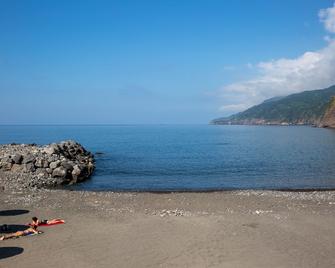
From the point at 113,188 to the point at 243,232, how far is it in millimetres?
20492

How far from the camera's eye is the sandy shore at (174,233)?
15.2m

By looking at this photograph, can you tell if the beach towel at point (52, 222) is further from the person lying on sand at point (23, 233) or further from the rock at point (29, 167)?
the rock at point (29, 167)

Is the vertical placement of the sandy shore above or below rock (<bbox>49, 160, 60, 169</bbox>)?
below

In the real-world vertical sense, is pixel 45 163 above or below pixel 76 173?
above

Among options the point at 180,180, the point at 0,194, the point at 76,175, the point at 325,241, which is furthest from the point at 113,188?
the point at 325,241

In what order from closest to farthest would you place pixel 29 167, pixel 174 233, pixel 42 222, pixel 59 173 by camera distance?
pixel 174 233, pixel 42 222, pixel 59 173, pixel 29 167

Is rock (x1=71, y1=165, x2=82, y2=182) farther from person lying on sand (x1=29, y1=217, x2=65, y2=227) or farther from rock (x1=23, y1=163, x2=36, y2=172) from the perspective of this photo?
person lying on sand (x1=29, y1=217, x2=65, y2=227)

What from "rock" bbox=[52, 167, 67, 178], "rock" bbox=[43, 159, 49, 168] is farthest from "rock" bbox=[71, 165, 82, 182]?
"rock" bbox=[43, 159, 49, 168]

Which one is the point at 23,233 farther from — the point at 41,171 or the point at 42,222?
the point at 41,171

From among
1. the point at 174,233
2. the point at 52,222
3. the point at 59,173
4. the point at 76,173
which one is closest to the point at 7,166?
the point at 59,173

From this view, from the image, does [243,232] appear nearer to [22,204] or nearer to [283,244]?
[283,244]

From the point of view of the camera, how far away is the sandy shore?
15.2 meters

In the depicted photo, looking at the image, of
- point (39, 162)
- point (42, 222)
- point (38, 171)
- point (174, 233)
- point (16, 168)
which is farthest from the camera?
point (39, 162)

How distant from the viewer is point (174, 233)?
1862 centimetres
